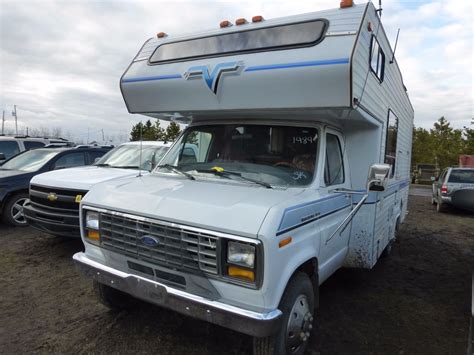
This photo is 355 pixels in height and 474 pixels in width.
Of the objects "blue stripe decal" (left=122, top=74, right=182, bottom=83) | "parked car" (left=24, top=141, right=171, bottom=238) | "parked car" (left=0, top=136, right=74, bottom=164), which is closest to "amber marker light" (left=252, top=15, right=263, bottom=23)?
"blue stripe decal" (left=122, top=74, right=182, bottom=83)

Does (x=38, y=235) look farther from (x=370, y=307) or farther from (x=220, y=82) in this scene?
(x=370, y=307)

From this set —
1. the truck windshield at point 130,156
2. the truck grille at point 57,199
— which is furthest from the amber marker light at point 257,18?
the truck windshield at point 130,156

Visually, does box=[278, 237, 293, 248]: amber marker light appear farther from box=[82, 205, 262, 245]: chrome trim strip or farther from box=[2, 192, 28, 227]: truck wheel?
box=[2, 192, 28, 227]: truck wheel

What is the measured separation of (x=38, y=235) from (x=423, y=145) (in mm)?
32885

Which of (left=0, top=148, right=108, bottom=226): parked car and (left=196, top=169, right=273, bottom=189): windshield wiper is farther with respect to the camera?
(left=0, top=148, right=108, bottom=226): parked car

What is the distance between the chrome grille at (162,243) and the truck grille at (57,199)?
2.64 m

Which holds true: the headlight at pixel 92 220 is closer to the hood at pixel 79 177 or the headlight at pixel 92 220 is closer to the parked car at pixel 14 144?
the hood at pixel 79 177

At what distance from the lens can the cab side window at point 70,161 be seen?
819 cm

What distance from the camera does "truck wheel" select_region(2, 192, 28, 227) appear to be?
24.7ft

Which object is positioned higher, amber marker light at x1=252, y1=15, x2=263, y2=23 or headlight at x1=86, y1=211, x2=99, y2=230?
amber marker light at x1=252, y1=15, x2=263, y2=23

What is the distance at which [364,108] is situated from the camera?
3.78 meters

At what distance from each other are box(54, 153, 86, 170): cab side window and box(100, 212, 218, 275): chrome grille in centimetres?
555

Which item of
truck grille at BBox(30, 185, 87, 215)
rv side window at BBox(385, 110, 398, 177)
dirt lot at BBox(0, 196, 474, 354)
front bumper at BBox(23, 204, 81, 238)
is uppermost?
rv side window at BBox(385, 110, 398, 177)

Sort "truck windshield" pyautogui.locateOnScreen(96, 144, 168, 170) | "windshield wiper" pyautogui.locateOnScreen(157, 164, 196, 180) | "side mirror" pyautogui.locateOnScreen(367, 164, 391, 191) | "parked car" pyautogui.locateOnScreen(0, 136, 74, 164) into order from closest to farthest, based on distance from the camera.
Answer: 1. "side mirror" pyautogui.locateOnScreen(367, 164, 391, 191)
2. "windshield wiper" pyautogui.locateOnScreen(157, 164, 196, 180)
3. "truck windshield" pyautogui.locateOnScreen(96, 144, 168, 170)
4. "parked car" pyautogui.locateOnScreen(0, 136, 74, 164)
